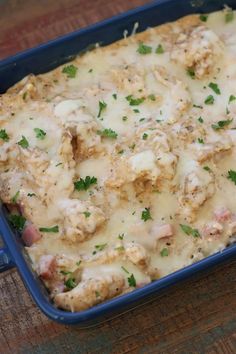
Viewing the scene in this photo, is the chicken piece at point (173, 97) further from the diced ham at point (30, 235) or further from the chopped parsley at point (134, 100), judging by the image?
the diced ham at point (30, 235)

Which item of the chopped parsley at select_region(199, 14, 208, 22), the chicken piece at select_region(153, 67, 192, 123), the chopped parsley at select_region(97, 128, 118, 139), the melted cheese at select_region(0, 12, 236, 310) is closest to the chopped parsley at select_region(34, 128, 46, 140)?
the melted cheese at select_region(0, 12, 236, 310)

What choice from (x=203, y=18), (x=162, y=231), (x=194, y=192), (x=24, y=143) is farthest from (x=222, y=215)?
(x=203, y=18)

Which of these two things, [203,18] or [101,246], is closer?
[101,246]

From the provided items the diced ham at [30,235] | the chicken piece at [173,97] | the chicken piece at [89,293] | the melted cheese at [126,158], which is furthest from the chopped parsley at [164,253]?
the chicken piece at [173,97]

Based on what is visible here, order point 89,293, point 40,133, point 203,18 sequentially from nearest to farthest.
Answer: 1. point 89,293
2. point 40,133
3. point 203,18

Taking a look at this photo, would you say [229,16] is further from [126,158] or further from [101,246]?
[101,246]
